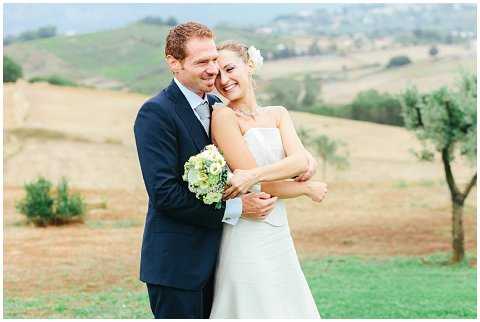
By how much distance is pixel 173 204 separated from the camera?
4.25m

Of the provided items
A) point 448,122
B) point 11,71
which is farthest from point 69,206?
point 11,71

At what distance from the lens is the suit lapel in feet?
14.3

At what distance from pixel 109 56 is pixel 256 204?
35.6m

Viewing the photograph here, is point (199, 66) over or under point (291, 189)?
over

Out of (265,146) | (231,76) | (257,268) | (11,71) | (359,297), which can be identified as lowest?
(359,297)

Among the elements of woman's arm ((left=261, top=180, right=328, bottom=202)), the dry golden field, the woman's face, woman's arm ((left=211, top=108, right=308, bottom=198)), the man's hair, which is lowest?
the dry golden field


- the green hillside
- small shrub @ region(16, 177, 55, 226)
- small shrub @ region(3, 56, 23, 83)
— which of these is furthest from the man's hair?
the green hillside

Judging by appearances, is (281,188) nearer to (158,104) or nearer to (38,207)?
(158,104)

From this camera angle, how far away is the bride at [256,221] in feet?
14.7

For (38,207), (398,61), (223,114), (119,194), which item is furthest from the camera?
(398,61)

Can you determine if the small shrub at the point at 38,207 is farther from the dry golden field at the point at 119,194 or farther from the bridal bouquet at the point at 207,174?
→ the bridal bouquet at the point at 207,174

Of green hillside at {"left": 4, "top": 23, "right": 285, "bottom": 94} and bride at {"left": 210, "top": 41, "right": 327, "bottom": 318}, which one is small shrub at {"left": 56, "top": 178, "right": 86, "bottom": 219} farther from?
bride at {"left": 210, "top": 41, "right": 327, "bottom": 318}

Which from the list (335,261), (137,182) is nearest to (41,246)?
(335,261)

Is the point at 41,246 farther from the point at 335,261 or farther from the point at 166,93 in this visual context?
the point at 166,93
